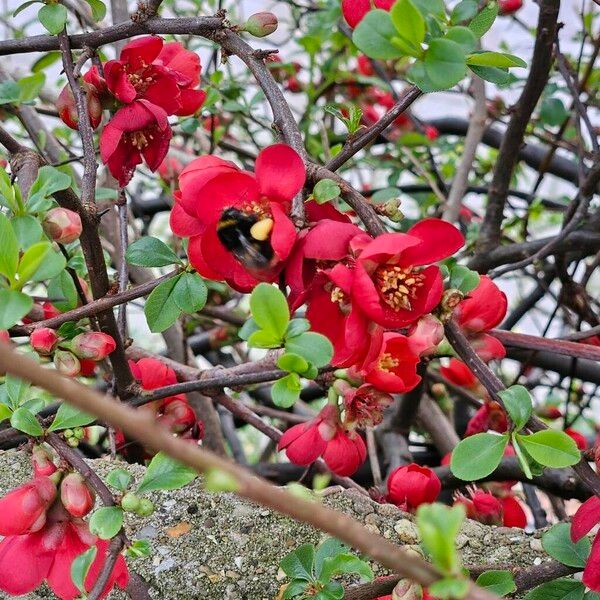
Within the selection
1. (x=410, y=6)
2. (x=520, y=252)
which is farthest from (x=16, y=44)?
(x=520, y=252)

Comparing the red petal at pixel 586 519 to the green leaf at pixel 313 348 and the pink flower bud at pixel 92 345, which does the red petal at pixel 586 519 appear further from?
the pink flower bud at pixel 92 345

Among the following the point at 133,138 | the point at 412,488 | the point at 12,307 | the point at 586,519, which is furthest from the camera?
the point at 412,488

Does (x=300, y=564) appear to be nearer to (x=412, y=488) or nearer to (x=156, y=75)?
(x=412, y=488)

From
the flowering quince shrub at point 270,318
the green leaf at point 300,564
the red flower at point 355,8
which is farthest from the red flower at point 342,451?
the red flower at point 355,8

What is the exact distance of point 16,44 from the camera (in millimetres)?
647

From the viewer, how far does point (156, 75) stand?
68 centimetres

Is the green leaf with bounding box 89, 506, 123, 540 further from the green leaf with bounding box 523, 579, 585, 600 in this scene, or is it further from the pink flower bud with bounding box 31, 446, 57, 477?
the green leaf with bounding box 523, 579, 585, 600

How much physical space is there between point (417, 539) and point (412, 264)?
284 mm

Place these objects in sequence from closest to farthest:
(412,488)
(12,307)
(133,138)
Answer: (12,307) → (133,138) → (412,488)

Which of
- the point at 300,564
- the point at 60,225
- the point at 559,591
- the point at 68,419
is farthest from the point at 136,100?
the point at 559,591

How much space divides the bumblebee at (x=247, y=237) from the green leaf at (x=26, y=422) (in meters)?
0.18

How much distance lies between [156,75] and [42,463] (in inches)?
12.4

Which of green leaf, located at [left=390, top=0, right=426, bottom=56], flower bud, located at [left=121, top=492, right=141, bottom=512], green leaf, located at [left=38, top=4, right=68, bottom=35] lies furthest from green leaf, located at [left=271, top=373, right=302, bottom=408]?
green leaf, located at [left=38, top=4, right=68, bottom=35]

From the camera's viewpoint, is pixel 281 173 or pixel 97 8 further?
pixel 97 8
